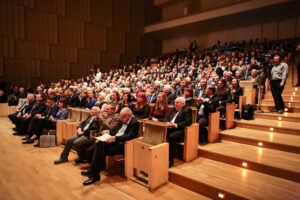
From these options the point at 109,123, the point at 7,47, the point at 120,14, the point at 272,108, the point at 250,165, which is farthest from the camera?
the point at 120,14

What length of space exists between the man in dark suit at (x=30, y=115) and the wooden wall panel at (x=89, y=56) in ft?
18.1

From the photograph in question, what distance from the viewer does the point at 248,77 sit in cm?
411

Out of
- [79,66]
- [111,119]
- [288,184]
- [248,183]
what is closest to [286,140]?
[288,184]

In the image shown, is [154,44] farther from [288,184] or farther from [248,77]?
[288,184]

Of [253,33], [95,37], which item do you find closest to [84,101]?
[95,37]

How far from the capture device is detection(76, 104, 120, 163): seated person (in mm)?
2258

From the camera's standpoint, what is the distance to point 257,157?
194 centimetres

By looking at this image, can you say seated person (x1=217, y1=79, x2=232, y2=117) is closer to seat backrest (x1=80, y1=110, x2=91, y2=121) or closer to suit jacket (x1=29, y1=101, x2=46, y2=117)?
seat backrest (x1=80, y1=110, x2=91, y2=121)

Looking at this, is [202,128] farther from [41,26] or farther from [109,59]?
[109,59]

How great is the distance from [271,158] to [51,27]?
8552 millimetres

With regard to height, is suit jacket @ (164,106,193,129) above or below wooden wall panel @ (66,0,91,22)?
below

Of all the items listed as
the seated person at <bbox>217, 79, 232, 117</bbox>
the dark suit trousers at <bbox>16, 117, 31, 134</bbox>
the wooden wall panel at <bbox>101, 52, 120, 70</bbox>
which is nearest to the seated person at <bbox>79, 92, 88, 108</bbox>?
the dark suit trousers at <bbox>16, 117, 31, 134</bbox>

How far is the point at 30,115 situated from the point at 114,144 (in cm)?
220

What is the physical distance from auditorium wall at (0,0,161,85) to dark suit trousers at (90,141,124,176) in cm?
681
